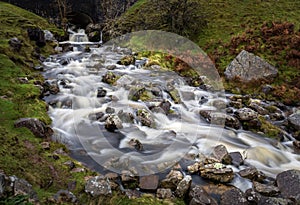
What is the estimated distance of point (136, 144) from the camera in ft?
29.5

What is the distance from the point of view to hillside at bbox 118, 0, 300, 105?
605 inches

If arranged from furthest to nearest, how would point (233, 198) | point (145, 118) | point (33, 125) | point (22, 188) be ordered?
point (145, 118)
point (33, 125)
point (233, 198)
point (22, 188)

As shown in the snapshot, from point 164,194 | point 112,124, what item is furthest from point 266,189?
point 112,124

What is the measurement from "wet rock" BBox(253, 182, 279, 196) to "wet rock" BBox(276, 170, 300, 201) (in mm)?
194

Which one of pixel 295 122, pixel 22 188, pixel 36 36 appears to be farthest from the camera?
pixel 36 36

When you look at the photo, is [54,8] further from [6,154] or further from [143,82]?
[6,154]

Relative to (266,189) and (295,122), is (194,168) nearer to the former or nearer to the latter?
(266,189)

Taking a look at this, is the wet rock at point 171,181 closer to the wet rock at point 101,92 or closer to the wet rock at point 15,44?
the wet rock at point 101,92

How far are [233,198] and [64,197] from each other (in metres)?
3.94

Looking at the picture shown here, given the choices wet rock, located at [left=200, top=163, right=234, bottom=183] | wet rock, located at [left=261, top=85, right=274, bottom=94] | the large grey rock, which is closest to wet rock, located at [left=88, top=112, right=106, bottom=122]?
wet rock, located at [left=200, top=163, right=234, bottom=183]

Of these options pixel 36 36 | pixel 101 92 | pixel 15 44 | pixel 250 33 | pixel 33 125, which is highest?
pixel 250 33

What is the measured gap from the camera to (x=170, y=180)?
677 cm

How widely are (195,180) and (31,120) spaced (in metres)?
5.42

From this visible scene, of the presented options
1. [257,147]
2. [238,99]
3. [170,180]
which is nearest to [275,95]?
[238,99]
